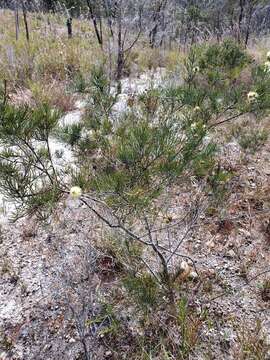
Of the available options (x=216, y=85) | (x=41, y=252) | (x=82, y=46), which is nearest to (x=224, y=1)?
(x=82, y=46)

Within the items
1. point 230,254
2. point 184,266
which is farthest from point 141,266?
point 230,254

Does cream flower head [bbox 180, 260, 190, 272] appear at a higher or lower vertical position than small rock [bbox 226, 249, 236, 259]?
higher

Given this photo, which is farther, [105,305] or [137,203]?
[105,305]

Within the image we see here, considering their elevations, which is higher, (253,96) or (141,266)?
(253,96)

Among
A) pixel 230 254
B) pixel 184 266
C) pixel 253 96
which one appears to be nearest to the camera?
pixel 253 96

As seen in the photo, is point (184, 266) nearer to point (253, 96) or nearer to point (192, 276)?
point (192, 276)

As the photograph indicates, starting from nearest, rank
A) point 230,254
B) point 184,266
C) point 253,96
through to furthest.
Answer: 1. point 253,96
2. point 184,266
3. point 230,254

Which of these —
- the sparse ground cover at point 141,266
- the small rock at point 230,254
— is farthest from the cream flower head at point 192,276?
the small rock at point 230,254

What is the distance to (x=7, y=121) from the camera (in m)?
0.77

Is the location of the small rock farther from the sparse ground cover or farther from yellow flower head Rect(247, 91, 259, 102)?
yellow flower head Rect(247, 91, 259, 102)

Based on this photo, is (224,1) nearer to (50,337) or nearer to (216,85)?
(216,85)

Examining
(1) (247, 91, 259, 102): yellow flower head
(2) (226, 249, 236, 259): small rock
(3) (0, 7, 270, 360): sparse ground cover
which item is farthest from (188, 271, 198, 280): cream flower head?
(1) (247, 91, 259, 102): yellow flower head

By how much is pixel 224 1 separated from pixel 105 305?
738cm

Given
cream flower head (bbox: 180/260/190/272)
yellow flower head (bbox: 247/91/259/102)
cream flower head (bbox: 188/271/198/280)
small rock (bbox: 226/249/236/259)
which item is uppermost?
yellow flower head (bbox: 247/91/259/102)
